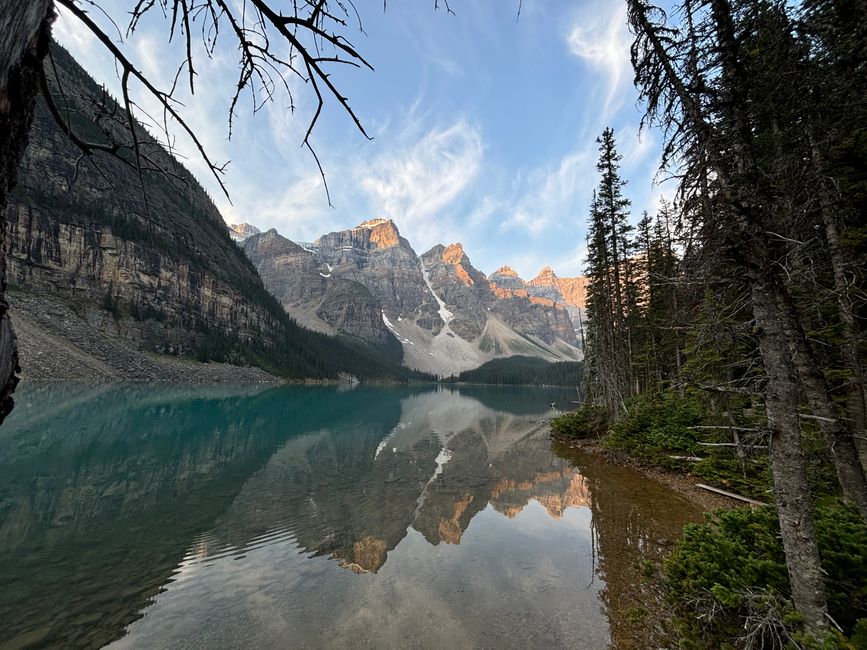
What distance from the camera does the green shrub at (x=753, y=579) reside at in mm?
4430

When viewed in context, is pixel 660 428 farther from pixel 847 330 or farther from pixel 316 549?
pixel 316 549

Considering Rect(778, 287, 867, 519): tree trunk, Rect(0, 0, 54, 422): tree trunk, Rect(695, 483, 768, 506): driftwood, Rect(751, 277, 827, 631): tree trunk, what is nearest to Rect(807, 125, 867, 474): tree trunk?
Rect(778, 287, 867, 519): tree trunk

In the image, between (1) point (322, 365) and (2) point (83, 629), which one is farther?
(1) point (322, 365)

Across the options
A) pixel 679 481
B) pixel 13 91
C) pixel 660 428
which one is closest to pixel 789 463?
pixel 13 91

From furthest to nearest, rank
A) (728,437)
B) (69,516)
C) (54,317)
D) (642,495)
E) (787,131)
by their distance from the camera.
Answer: (54,317) < (728,437) < (642,495) < (69,516) < (787,131)

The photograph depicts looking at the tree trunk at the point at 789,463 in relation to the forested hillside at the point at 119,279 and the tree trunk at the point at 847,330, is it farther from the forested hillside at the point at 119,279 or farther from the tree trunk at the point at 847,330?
the forested hillside at the point at 119,279

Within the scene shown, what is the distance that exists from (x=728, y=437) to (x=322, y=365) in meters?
151

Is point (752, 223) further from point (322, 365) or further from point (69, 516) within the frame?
point (322, 365)

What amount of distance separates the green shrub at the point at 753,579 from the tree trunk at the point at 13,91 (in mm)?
6420

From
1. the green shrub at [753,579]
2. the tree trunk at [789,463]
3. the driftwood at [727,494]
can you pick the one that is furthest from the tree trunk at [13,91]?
the driftwood at [727,494]

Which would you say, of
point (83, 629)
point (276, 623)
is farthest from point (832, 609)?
point (83, 629)

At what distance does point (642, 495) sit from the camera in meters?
12.8

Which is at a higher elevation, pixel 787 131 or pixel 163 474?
pixel 787 131

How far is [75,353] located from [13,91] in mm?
87253
